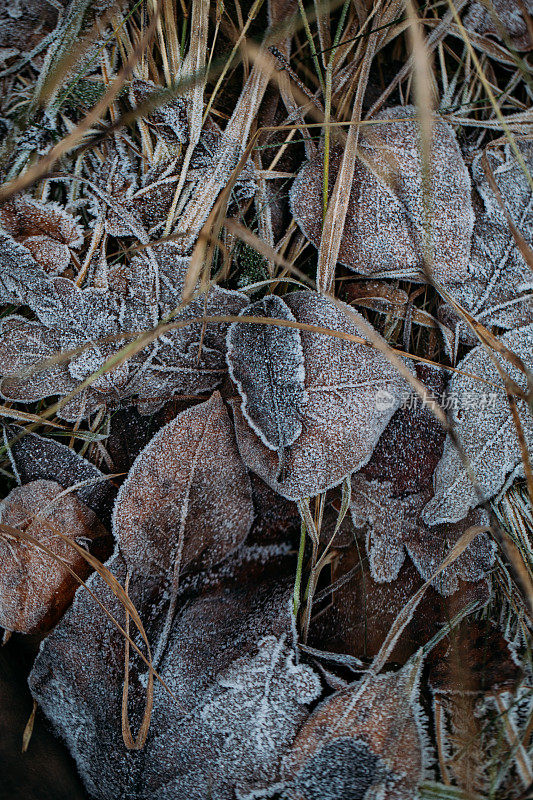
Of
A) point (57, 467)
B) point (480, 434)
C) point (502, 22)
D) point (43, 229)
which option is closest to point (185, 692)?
point (57, 467)

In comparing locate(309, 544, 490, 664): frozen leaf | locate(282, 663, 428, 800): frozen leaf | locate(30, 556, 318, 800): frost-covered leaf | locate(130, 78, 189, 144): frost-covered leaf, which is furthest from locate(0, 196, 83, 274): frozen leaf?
locate(282, 663, 428, 800): frozen leaf

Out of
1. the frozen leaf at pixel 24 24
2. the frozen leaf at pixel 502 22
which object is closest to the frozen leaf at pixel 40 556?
the frozen leaf at pixel 24 24

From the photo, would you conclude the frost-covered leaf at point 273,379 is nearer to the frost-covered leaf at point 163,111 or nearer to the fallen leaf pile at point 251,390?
the fallen leaf pile at point 251,390

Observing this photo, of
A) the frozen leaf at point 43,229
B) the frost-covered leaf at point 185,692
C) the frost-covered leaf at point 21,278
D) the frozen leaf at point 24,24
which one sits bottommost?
the frost-covered leaf at point 185,692

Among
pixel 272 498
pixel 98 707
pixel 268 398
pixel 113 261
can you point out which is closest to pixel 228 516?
pixel 272 498

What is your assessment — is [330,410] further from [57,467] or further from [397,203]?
[57,467]
